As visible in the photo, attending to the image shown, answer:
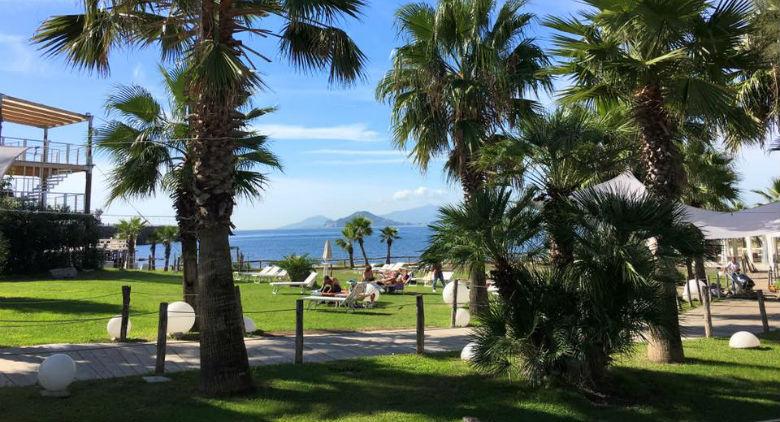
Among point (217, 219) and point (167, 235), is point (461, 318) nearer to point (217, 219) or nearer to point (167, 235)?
point (217, 219)

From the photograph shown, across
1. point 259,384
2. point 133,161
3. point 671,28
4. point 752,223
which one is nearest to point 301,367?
point 259,384

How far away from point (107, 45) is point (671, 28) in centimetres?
767

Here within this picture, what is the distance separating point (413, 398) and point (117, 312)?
10.5 metres

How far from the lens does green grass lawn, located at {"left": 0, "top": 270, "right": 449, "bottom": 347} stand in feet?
37.9

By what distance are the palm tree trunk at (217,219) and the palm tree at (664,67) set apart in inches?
206

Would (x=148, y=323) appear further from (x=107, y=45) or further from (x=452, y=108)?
(x=452, y=108)

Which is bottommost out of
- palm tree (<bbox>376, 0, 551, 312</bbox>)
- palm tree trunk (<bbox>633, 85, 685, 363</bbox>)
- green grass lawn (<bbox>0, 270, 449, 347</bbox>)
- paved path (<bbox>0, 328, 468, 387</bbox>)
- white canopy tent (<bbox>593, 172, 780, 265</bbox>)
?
paved path (<bbox>0, 328, 468, 387</bbox>)

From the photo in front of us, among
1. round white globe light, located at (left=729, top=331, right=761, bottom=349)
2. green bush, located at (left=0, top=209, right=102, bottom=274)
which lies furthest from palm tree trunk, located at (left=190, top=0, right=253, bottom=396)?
green bush, located at (left=0, top=209, right=102, bottom=274)

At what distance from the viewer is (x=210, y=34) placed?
24.4ft

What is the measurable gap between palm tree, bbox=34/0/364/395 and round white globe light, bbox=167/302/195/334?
3.71 metres

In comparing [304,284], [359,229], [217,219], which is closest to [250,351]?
[217,219]

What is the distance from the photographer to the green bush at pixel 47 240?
90.6 feet

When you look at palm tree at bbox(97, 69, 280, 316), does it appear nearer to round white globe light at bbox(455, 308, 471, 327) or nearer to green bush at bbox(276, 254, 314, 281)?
round white globe light at bbox(455, 308, 471, 327)

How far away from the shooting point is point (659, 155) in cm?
902
